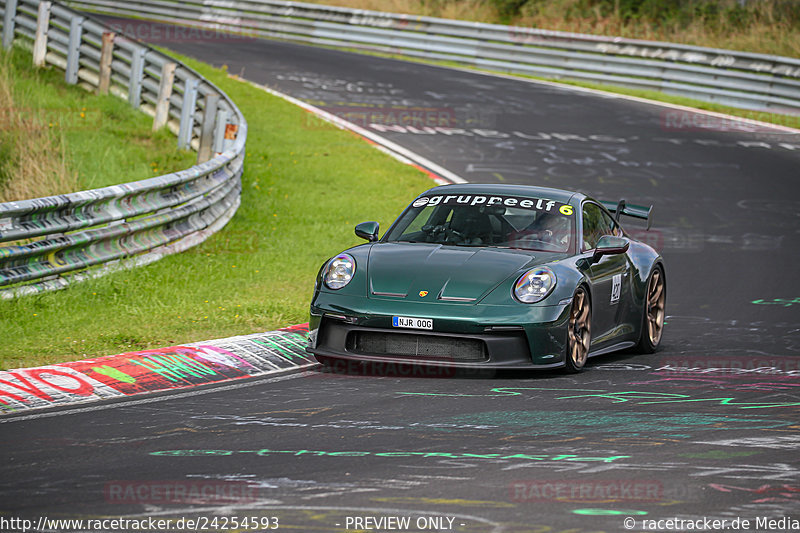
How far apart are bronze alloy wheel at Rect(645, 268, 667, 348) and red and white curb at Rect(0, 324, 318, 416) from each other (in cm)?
291

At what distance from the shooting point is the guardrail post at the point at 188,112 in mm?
17828

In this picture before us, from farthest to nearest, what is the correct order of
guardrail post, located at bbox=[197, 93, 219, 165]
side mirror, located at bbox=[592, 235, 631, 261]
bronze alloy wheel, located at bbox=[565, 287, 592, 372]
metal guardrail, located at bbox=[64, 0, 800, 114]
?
metal guardrail, located at bbox=[64, 0, 800, 114]
guardrail post, located at bbox=[197, 93, 219, 165]
side mirror, located at bbox=[592, 235, 631, 261]
bronze alloy wheel, located at bbox=[565, 287, 592, 372]

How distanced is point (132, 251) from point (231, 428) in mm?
5621

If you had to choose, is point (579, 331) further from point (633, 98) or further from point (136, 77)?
point (633, 98)

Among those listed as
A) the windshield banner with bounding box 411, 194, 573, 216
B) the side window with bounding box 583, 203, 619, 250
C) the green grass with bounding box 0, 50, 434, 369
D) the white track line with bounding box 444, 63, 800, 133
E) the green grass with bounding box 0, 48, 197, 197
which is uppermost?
the windshield banner with bounding box 411, 194, 573, 216

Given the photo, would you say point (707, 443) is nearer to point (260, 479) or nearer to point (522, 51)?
point (260, 479)

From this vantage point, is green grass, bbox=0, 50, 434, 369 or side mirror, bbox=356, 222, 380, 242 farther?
side mirror, bbox=356, 222, 380, 242

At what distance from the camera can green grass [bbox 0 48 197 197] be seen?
1593cm

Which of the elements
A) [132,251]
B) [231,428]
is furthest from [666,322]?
[231,428]

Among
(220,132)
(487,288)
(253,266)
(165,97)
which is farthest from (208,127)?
(487,288)

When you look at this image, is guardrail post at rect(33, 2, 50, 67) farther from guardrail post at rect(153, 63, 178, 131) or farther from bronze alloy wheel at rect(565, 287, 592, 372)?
bronze alloy wheel at rect(565, 287, 592, 372)

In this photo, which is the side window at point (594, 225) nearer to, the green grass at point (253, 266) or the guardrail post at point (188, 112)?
the green grass at point (253, 266)

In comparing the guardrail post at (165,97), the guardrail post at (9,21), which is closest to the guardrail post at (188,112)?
the guardrail post at (165,97)

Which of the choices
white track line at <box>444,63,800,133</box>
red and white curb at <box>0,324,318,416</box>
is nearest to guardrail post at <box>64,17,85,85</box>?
white track line at <box>444,63,800,133</box>
